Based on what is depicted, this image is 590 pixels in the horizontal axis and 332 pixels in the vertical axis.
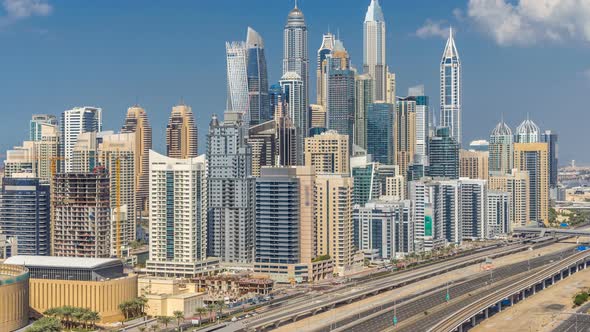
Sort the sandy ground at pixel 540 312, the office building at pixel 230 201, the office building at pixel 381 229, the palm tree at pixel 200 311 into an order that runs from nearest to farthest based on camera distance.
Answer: the sandy ground at pixel 540 312, the palm tree at pixel 200 311, the office building at pixel 230 201, the office building at pixel 381 229

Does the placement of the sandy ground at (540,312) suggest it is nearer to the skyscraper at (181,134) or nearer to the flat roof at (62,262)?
the flat roof at (62,262)

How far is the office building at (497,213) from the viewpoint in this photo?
135 metres

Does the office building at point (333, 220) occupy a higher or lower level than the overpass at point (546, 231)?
higher

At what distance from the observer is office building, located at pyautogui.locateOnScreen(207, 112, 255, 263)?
98062 millimetres

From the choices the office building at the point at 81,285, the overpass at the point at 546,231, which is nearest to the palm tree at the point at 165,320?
the office building at the point at 81,285

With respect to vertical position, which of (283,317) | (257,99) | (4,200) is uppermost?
(257,99)

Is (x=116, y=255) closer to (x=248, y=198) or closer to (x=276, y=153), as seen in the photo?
(x=248, y=198)

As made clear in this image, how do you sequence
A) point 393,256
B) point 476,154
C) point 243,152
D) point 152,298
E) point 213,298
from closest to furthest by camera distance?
point 152,298 → point 213,298 → point 243,152 → point 393,256 → point 476,154

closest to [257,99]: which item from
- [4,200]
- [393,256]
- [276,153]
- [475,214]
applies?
[276,153]

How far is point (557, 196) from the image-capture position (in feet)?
649

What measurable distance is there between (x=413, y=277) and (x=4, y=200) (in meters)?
38.0

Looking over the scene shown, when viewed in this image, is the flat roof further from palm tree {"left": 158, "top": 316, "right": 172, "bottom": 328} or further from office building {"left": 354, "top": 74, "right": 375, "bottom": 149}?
office building {"left": 354, "top": 74, "right": 375, "bottom": 149}

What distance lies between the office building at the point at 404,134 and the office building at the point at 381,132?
51.8 inches

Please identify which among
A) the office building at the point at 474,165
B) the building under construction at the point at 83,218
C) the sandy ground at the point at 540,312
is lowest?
the sandy ground at the point at 540,312
